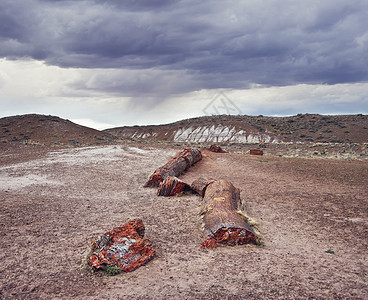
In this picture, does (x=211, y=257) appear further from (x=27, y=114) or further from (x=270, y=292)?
(x=27, y=114)

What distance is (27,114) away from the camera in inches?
1711

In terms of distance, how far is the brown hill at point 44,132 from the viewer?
3251 cm

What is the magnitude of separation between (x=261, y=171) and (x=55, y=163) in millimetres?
12117

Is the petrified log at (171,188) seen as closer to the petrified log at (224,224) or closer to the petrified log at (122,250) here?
the petrified log at (224,224)

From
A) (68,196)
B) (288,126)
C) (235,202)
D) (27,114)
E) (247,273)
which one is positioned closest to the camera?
(247,273)

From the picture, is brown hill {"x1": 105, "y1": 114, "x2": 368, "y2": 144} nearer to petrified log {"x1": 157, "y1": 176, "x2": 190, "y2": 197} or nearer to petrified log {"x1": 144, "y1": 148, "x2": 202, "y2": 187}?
petrified log {"x1": 144, "y1": 148, "x2": 202, "y2": 187}

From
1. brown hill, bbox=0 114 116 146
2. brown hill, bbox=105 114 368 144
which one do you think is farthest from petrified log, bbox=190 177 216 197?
brown hill, bbox=105 114 368 144

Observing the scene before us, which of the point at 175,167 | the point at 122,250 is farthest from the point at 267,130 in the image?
the point at 122,250

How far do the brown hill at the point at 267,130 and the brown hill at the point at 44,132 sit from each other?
1806 centimetres

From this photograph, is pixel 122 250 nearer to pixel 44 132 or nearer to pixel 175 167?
pixel 175 167

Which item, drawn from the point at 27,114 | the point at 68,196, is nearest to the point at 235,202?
the point at 68,196

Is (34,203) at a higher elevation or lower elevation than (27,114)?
lower

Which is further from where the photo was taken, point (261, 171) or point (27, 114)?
point (27, 114)

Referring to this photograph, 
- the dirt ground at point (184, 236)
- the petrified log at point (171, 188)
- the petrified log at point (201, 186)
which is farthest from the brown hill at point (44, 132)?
the petrified log at point (201, 186)
